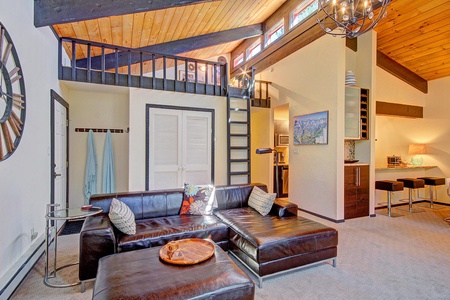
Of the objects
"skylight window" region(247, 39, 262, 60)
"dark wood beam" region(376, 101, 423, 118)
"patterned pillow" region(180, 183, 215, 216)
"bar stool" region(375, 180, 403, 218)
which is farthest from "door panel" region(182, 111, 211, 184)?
"dark wood beam" region(376, 101, 423, 118)

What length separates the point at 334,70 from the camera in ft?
13.9

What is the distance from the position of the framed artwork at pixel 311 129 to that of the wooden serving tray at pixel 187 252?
10.8ft

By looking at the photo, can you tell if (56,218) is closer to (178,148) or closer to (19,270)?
(19,270)

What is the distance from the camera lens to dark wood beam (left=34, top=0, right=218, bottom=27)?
112 inches

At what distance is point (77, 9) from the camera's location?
9.61 feet

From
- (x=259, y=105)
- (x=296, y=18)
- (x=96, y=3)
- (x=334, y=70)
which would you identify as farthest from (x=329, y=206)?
(x=96, y=3)

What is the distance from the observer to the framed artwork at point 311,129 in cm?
445

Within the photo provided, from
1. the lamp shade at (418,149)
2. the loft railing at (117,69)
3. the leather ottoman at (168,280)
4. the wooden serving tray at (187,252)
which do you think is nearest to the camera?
the leather ottoman at (168,280)

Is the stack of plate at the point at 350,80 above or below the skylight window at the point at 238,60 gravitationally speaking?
below

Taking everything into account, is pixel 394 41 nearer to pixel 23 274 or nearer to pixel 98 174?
pixel 98 174

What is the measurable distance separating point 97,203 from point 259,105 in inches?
172

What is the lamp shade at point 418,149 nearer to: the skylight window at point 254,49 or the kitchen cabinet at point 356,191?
the kitchen cabinet at point 356,191

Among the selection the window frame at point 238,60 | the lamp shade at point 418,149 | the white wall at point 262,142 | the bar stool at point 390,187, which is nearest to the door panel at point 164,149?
the white wall at point 262,142

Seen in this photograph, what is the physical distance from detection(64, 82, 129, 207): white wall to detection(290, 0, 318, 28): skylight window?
4139 millimetres
